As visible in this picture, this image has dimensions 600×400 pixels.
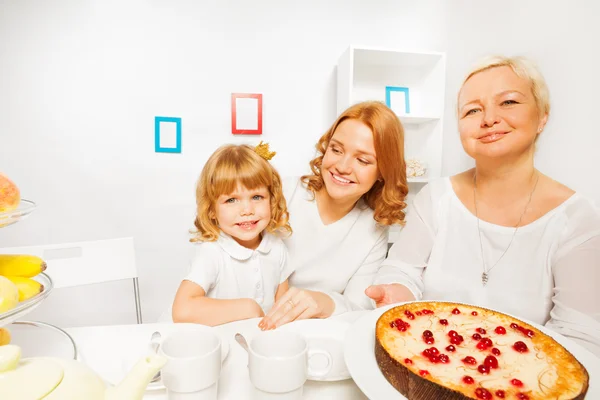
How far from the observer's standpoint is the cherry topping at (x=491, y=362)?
1.99ft

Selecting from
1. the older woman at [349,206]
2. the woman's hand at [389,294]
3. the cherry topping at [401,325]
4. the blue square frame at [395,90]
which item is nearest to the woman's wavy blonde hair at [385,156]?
the older woman at [349,206]

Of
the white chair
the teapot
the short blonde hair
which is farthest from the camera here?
the white chair

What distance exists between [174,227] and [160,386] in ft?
6.20

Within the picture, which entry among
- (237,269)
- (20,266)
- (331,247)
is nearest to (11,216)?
(20,266)

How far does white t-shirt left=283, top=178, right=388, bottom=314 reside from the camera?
143 centimetres

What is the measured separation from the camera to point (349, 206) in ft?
4.86

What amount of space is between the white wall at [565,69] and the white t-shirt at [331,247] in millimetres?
642

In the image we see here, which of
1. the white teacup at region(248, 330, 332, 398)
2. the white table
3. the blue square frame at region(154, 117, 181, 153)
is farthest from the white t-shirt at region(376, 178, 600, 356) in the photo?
the blue square frame at region(154, 117, 181, 153)

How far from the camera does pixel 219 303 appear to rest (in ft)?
3.56

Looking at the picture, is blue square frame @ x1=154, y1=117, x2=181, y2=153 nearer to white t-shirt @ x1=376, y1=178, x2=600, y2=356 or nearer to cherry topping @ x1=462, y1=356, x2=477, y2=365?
white t-shirt @ x1=376, y1=178, x2=600, y2=356

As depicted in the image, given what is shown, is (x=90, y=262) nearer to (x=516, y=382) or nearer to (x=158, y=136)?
(x=158, y=136)

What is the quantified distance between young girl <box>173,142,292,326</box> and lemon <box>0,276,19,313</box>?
24.2 inches

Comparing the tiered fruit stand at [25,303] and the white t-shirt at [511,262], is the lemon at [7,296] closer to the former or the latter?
the tiered fruit stand at [25,303]

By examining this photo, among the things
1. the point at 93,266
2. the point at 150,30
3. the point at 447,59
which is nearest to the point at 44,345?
the point at 93,266
